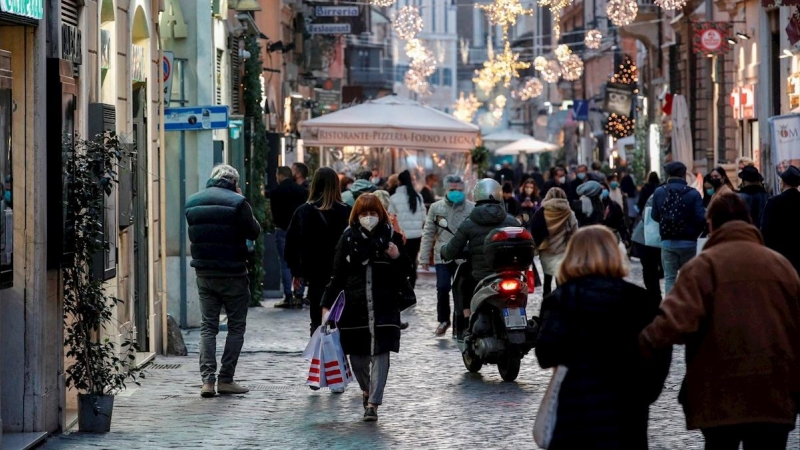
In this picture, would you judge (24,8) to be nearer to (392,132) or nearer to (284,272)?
(284,272)

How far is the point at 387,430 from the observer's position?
11.6 metres

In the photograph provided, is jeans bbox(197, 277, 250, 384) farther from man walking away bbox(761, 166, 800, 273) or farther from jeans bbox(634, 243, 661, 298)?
jeans bbox(634, 243, 661, 298)

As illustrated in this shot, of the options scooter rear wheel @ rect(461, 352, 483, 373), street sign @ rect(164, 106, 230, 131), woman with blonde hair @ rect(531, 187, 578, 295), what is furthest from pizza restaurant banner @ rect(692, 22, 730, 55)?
scooter rear wheel @ rect(461, 352, 483, 373)

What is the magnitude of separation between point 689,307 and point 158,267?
10090 mm

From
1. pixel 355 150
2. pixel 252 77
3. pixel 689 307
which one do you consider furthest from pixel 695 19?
pixel 689 307

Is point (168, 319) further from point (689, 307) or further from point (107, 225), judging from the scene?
point (689, 307)

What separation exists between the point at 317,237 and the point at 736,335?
8072 millimetres

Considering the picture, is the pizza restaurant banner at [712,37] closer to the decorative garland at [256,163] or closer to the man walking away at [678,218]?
the decorative garland at [256,163]

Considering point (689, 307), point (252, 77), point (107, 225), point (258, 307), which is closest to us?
point (689, 307)

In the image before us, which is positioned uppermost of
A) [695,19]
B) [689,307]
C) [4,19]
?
[695,19]

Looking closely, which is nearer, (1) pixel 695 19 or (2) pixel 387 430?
(2) pixel 387 430

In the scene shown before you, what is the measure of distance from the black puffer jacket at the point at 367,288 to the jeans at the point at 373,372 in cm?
7

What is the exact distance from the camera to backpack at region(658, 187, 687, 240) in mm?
18531

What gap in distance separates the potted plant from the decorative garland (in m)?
10.3
